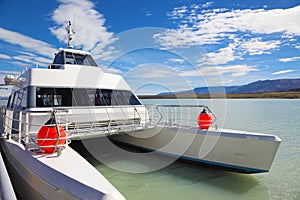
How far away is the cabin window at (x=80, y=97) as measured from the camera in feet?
20.5

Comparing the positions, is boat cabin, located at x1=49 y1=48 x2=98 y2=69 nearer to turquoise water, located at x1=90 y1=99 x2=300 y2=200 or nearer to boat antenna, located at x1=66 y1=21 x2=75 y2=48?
boat antenna, located at x1=66 y1=21 x2=75 y2=48

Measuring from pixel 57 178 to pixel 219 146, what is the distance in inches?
160

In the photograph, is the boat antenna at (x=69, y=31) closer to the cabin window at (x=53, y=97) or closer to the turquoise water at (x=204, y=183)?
the cabin window at (x=53, y=97)

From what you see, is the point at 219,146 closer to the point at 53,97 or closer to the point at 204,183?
the point at 204,183

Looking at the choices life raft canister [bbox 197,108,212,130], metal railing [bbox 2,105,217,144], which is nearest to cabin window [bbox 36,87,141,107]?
A: metal railing [bbox 2,105,217,144]

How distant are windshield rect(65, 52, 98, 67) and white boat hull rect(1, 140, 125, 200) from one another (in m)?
4.57

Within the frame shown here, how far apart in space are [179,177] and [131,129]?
1.87 meters

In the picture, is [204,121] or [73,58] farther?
[73,58]

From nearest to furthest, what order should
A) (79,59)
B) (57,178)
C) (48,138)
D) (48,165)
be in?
(57,178)
(48,165)
(48,138)
(79,59)

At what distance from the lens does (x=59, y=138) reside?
11.6 feet

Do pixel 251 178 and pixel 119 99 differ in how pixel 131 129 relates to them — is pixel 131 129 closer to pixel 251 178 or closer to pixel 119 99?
pixel 119 99

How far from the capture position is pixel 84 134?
212 inches

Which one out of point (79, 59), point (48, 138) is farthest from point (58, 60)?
point (48, 138)

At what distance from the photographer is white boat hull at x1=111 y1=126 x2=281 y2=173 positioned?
485cm
